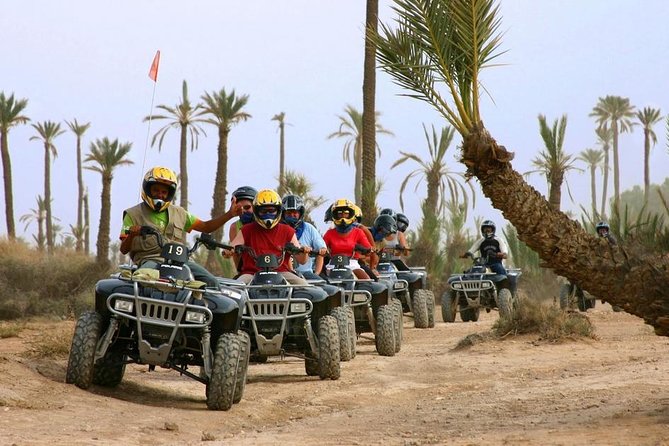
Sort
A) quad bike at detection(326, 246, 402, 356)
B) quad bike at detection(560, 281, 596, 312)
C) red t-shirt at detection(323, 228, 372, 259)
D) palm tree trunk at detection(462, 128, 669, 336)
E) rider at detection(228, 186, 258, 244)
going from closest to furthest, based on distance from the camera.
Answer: palm tree trunk at detection(462, 128, 669, 336) < rider at detection(228, 186, 258, 244) < quad bike at detection(326, 246, 402, 356) < red t-shirt at detection(323, 228, 372, 259) < quad bike at detection(560, 281, 596, 312)

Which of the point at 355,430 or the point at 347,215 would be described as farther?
the point at 347,215

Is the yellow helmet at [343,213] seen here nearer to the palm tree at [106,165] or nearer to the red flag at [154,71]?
the red flag at [154,71]

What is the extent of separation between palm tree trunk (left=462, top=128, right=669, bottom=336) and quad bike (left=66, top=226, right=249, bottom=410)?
2424 mm

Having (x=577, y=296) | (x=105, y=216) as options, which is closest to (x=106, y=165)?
(x=105, y=216)

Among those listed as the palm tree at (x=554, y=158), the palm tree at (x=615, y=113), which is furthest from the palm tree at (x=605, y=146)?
the palm tree at (x=554, y=158)

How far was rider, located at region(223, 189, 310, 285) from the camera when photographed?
12.2 meters

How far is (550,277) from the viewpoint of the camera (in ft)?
130

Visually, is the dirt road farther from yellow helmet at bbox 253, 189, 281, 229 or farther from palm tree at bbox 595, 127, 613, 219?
palm tree at bbox 595, 127, 613, 219

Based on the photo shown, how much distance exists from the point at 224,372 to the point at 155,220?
1587 millimetres

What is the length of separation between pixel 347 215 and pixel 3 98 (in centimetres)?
3488

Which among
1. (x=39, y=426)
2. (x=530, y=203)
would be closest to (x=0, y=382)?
(x=39, y=426)

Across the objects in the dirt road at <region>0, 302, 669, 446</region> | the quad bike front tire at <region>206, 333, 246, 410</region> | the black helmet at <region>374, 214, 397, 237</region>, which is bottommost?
the dirt road at <region>0, 302, 669, 446</region>

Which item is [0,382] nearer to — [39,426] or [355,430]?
[39,426]

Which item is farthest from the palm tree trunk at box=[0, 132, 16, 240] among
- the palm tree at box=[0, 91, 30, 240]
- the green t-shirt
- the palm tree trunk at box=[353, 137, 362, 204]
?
the green t-shirt
